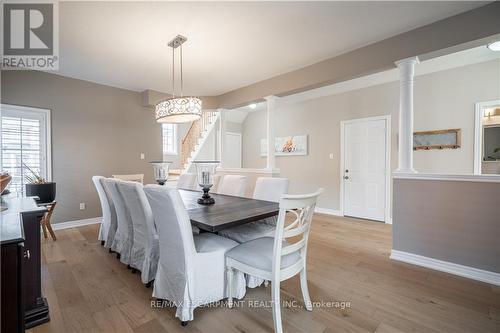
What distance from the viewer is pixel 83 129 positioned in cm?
412

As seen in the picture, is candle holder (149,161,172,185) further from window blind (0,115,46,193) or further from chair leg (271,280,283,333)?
window blind (0,115,46,193)

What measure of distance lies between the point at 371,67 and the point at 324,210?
10.0 feet

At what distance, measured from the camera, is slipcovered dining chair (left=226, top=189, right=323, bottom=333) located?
4.82 ft

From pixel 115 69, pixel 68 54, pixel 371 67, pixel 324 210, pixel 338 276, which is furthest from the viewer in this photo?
pixel 324 210

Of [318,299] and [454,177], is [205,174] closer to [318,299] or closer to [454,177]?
[318,299]

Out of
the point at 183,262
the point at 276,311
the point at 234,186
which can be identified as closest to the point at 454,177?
the point at 276,311

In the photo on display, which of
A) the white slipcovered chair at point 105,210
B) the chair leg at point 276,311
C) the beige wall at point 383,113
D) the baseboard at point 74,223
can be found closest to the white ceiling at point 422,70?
the beige wall at point 383,113

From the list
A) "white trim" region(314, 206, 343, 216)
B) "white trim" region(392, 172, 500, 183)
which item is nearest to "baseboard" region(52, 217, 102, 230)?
"white trim" region(314, 206, 343, 216)

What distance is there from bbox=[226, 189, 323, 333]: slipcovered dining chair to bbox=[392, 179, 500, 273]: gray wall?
63.8 inches

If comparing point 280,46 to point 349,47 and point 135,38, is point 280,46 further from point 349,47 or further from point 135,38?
point 135,38

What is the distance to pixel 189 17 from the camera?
234cm

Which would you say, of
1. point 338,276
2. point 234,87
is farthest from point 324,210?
point 234,87

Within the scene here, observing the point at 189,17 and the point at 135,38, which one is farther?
the point at 135,38

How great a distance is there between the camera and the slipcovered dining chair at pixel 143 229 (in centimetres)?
206
